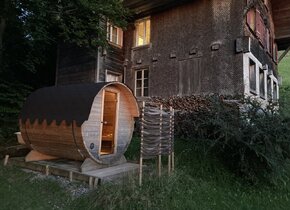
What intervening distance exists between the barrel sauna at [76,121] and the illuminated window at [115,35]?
7.89 meters

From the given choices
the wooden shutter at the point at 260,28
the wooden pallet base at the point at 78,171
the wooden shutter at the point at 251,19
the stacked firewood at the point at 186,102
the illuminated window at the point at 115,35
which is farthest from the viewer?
the illuminated window at the point at 115,35

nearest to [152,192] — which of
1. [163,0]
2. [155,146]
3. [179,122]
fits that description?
[155,146]

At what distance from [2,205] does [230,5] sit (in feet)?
38.2

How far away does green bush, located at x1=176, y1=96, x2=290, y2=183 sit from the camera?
645 centimetres

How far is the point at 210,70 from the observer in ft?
40.3

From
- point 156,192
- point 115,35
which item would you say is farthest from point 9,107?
point 156,192

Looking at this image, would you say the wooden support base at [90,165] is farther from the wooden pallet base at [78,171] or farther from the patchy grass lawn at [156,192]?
the patchy grass lawn at [156,192]

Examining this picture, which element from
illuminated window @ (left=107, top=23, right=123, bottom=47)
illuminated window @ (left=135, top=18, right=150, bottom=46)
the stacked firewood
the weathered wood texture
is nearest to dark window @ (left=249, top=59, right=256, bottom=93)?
the stacked firewood

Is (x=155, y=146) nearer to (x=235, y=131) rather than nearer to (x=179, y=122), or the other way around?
(x=235, y=131)

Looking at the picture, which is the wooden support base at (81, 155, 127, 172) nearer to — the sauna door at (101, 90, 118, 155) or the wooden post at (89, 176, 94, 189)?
the wooden post at (89, 176, 94, 189)

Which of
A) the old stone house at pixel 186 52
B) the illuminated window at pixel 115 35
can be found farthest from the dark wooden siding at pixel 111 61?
the illuminated window at pixel 115 35

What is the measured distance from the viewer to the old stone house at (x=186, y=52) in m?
11.8

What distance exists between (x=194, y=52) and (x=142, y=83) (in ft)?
A: 11.4

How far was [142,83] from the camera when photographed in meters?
14.8
